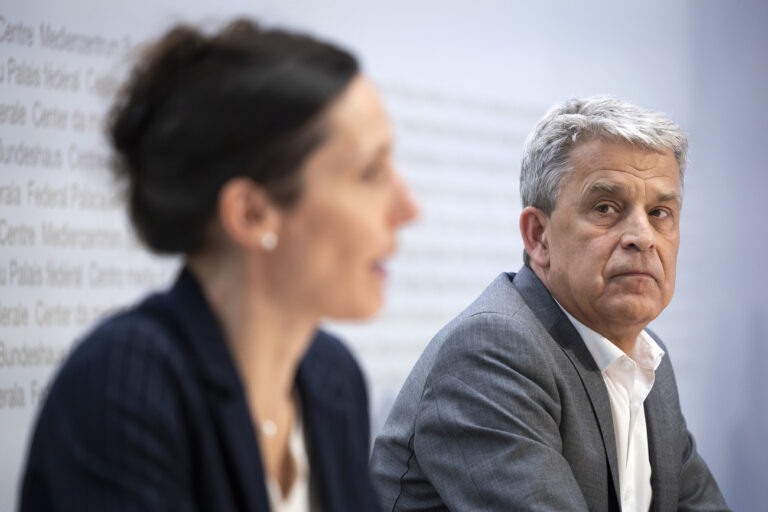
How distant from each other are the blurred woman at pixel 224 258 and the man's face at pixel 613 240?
1.26 metres

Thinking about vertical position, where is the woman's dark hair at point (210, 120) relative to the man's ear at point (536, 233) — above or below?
above

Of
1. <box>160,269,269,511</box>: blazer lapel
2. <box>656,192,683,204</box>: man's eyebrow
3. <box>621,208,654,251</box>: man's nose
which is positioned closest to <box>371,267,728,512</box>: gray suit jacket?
<box>621,208,654,251</box>: man's nose

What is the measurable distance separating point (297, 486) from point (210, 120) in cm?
51

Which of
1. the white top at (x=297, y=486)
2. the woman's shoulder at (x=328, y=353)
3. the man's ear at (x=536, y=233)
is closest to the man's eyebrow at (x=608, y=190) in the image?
the man's ear at (x=536, y=233)

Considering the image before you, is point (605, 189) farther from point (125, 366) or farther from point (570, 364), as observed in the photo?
point (125, 366)

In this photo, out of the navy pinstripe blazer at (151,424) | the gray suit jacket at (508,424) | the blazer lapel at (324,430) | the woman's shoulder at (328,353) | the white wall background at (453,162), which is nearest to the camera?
the navy pinstripe blazer at (151,424)

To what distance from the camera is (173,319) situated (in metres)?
1.23

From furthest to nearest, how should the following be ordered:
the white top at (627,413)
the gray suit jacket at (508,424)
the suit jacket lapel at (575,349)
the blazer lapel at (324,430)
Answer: the white top at (627,413) < the suit jacket lapel at (575,349) < the gray suit jacket at (508,424) < the blazer lapel at (324,430)

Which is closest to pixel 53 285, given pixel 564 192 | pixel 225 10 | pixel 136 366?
pixel 225 10

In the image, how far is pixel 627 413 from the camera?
2.45 m

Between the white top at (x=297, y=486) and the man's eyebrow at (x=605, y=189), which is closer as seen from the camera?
the white top at (x=297, y=486)

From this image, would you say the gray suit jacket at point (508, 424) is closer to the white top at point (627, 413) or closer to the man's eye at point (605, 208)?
the white top at point (627, 413)

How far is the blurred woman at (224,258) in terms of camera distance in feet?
3.69

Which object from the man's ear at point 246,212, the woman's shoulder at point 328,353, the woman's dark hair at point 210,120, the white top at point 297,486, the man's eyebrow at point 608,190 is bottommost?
the white top at point 297,486
